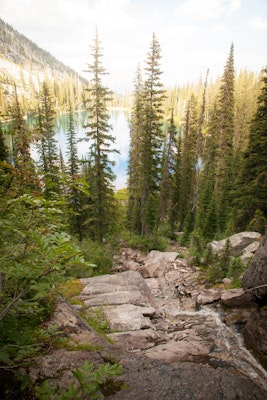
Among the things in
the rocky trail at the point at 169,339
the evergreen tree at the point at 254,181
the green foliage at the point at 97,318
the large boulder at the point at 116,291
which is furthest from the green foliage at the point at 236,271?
the green foliage at the point at 97,318

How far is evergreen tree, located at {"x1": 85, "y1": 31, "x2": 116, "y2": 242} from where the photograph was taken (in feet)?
52.6

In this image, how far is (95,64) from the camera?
15.7 meters

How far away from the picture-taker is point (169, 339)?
265 inches

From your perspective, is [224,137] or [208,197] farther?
[224,137]

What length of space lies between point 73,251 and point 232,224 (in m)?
19.9

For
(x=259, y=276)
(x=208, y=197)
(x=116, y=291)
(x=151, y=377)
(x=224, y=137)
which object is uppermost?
(x=224, y=137)

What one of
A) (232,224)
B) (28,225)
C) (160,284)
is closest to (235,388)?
(28,225)

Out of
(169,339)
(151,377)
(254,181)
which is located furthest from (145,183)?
(151,377)

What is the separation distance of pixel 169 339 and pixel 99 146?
14118 mm

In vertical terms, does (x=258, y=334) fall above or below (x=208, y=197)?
above

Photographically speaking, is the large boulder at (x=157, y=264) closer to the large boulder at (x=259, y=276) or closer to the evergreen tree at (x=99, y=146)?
the evergreen tree at (x=99, y=146)

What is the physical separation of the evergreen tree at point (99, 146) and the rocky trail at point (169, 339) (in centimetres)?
757

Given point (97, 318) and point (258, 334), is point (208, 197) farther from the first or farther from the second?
point (97, 318)

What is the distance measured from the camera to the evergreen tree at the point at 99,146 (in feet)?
52.6
